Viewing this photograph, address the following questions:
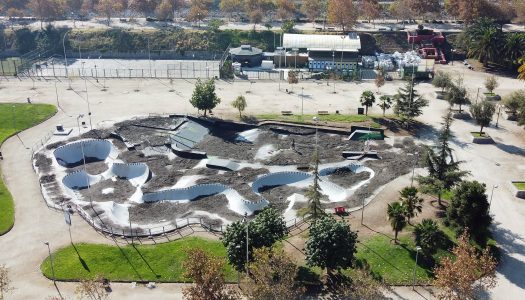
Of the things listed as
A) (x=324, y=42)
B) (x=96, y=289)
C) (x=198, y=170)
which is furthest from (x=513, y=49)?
(x=96, y=289)

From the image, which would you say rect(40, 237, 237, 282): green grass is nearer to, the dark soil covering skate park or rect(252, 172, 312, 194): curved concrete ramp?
the dark soil covering skate park

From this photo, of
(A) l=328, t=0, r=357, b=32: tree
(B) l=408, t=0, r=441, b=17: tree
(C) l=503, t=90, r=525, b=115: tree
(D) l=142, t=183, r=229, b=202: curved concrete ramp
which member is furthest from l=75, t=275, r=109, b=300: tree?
(B) l=408, t=0, r=441, b=17: tree

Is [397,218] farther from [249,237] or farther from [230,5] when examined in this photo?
[230,5]

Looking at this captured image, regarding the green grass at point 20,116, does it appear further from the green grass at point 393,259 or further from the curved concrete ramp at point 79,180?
the green grass at point 393,259

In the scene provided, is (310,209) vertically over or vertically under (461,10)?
under

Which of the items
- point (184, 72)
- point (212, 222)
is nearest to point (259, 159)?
point (212, 222)

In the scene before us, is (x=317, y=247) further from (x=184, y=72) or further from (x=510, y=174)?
(x=184, y=72)

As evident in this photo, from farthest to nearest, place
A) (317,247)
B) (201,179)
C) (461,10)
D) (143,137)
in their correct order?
(461,10)
(143,137)
(201,179)
(317,247)
